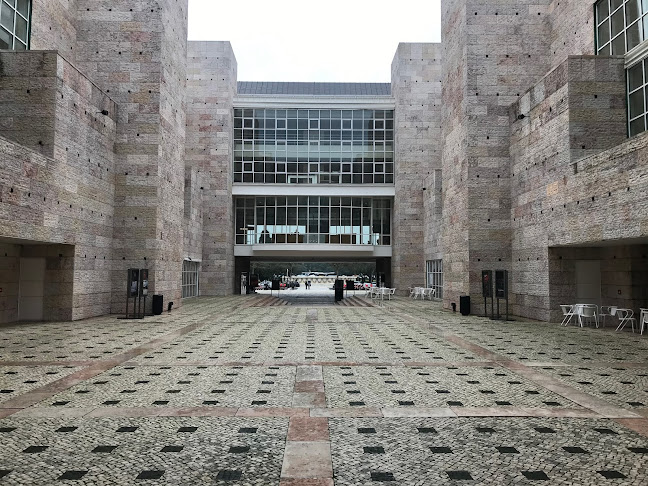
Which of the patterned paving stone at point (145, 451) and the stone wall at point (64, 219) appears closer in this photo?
the patterned paving stone at point (145, 451)

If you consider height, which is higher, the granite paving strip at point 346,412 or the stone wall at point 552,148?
the stone wall at point 552,148

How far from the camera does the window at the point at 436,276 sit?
34.8 metres

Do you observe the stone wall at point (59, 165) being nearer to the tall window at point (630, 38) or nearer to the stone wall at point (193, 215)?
the stone wall at point (193, 215)

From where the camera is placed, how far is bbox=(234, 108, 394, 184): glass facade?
41312mm

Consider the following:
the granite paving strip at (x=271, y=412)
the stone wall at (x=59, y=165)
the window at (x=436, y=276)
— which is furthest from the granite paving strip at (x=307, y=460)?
the window at (x=436, y=276)

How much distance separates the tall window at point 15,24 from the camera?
17625 millimetres

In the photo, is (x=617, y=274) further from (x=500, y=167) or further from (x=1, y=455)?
(x=1, y=455)

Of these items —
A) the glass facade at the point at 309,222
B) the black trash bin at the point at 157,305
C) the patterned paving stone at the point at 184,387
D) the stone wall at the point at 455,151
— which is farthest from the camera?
the glass facade at the point at 309,222

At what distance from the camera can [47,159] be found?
16812 mm

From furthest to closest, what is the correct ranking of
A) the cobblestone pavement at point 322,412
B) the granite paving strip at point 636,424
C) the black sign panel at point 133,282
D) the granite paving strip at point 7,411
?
1. the black sign panel at point 133,282
2. the granite paving strip at point 7,411
3. the granite paving strip at point 636,424
4. the cobblestone pavement at point 322,412

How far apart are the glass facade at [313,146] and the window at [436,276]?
8.81m

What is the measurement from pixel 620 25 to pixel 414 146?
22.1m

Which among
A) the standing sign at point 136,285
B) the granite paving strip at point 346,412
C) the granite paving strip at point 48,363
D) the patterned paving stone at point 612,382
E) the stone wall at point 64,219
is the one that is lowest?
the granite paving strip at point 346,412

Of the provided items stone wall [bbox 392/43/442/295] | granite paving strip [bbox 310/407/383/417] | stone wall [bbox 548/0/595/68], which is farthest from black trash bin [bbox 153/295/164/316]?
stone wall [bbox 392/43/442/295]
